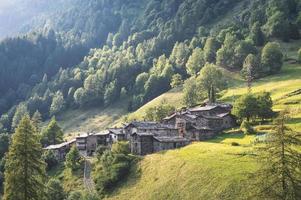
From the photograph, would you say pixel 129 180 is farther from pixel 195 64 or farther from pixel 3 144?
pixel 195 64

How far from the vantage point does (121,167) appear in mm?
98000

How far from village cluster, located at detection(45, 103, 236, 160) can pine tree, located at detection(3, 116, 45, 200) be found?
174ft

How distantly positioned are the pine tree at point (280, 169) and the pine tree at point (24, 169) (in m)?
26.0

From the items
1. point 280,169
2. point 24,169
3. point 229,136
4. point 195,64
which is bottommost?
point 229,136

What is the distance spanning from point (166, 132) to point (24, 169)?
6663cm

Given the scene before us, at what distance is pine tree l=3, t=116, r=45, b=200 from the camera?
52375mm

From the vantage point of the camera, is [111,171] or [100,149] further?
[100,149]

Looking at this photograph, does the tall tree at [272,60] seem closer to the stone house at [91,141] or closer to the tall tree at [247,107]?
the tall tree at [247,107]

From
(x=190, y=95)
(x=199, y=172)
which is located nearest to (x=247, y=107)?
(x=199, y=172)

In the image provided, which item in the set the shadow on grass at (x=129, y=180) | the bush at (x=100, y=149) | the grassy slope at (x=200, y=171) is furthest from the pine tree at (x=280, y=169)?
the bush at (x=100, y=149)

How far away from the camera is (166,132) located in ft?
383

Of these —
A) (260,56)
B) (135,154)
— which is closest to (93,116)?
(260,56)

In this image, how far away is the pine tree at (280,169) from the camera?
1597 inches

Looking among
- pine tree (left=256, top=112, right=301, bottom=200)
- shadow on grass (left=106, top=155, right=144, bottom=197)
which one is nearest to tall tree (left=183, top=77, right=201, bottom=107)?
shadow on grass (left=106, top=155, right=144, bottom=197)
